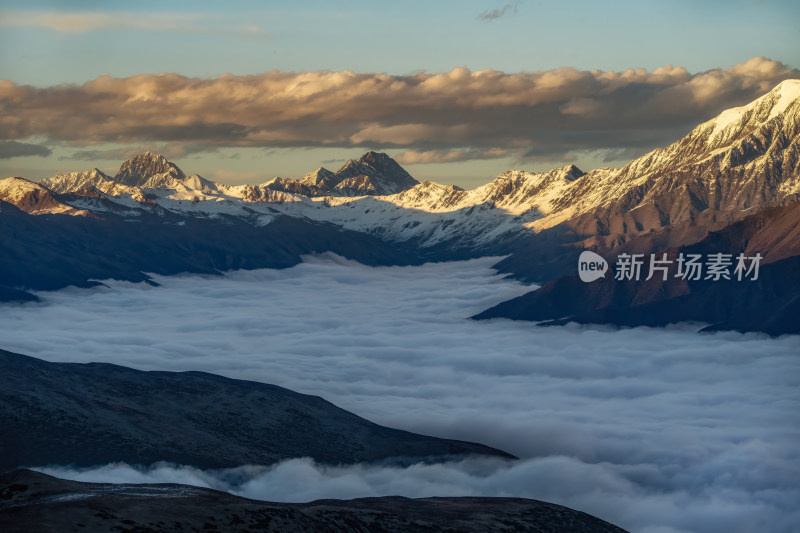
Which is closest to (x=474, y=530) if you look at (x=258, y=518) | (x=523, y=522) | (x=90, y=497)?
(x=523, y=522)

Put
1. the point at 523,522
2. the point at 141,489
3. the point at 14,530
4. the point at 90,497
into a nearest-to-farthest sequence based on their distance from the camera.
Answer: the point at 14,530 < the point at 90,497 < the point at 141,489 < the point at 523,522

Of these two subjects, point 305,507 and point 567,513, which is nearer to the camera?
point 305,507

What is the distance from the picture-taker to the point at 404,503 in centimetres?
19525

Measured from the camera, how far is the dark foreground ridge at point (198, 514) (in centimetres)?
12500

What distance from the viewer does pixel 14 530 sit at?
116688 millimetres

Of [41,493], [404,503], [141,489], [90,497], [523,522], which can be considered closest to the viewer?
[90,497]

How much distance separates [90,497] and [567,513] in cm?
9920

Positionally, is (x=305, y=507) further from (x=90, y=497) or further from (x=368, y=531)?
(x=90, y=497)

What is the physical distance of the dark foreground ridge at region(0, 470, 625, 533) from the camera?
125 meters

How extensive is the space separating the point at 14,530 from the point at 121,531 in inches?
498

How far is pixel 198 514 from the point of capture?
5300 inches

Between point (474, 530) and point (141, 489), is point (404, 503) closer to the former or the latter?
point (474, 530)

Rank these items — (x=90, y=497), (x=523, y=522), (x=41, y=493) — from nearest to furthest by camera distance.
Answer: (x=90, y=497) < (x=41, y=493) < (x=523, y=522)

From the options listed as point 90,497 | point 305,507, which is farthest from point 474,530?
point 90,497
